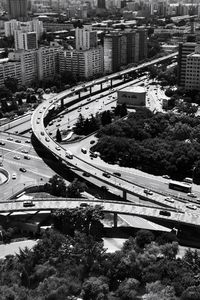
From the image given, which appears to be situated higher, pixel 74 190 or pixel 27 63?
pixel 27 63

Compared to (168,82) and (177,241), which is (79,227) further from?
(168,82)

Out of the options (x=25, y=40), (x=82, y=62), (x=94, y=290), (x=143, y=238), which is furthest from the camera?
(x=25, y=40)

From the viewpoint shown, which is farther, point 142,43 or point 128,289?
point 142,43

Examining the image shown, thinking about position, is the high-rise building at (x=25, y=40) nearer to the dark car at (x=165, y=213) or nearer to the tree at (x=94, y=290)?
the dark car at (x=165, y=213)

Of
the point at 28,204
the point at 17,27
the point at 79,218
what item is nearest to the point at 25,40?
the point at 17,27

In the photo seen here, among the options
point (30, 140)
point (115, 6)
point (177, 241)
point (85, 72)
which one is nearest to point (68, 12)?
point (115, 6)

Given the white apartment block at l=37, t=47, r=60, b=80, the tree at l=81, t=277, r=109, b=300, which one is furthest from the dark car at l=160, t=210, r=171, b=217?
the white apartment block at l=37, t=47, r=60, b=80

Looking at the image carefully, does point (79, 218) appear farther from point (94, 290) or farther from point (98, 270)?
point (94, 290)
